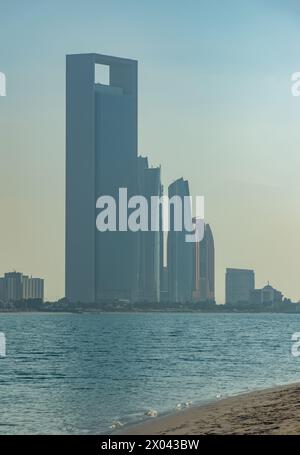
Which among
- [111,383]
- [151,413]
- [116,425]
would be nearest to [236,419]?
[116,425]

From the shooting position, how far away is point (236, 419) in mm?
20344

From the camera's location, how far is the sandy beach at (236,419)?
1811 cm

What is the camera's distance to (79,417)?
24734mm

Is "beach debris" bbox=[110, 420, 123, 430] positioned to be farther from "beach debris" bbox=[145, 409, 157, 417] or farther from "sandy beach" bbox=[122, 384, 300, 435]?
"beach debris" bbox=[145, 409, 157, 417]

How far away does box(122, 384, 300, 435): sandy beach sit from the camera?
1811 cm

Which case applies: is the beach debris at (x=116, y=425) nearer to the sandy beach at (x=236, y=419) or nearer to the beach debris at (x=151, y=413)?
the sandy beach at (x=236, y=419)

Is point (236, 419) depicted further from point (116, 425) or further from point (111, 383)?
point (111, 383)

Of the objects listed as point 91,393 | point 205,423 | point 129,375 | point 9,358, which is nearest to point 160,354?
point 9,358

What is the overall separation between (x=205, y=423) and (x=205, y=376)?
20.6 meters
